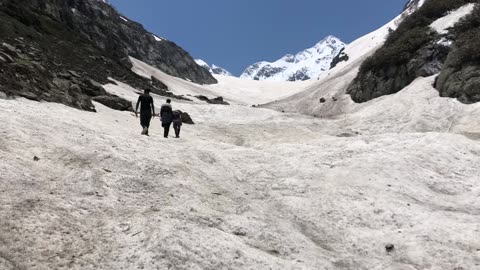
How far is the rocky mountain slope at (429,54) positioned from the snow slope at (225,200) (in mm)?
15243

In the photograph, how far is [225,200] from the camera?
1162 cm

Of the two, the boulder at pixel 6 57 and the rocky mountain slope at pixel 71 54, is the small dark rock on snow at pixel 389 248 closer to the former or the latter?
the rocky mountain slope at pixel 71 54

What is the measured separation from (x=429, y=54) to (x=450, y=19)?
182 inches

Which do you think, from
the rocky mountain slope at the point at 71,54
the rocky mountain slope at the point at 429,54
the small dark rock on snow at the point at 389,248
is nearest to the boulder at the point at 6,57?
the rocky mountain slope at the point at 71,54

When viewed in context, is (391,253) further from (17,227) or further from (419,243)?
(17,227)

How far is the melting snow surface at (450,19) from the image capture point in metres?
38.8

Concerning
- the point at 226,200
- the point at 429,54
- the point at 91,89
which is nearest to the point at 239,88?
the point at 429,54

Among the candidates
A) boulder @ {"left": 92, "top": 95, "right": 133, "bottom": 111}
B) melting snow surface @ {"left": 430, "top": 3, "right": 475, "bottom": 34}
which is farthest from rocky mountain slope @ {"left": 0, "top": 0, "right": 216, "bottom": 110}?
melting snow surface @ {"left": 430, "top": 3, "right": 475, "bottom": 34}

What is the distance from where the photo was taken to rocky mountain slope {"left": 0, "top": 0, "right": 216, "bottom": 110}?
20.7 m

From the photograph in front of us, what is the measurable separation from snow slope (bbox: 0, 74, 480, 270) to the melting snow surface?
2469 cm

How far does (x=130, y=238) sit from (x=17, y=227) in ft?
6.10

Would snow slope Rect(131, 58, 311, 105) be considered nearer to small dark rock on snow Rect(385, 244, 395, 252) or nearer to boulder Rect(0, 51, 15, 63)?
boulder Rect(0, 51, 15, 63)

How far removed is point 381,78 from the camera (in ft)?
132

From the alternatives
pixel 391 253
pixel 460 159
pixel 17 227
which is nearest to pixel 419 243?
pixel 391 253
